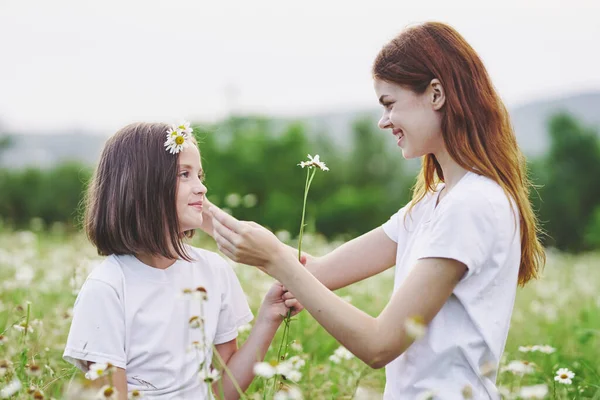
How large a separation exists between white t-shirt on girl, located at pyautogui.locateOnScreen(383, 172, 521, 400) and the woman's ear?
263mm

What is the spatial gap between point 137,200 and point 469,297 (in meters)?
1.13

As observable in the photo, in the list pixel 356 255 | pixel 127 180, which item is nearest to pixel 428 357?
pixel 356 255

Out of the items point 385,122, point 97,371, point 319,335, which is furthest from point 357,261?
point 319,335

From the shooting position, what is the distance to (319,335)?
4012 millimetres

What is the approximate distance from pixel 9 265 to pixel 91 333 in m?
3.76

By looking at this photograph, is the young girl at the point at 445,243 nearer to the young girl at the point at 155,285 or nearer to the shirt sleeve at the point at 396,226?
the shirt sleeve at the point at 396,226

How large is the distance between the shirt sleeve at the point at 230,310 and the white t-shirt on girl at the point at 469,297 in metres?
0.70

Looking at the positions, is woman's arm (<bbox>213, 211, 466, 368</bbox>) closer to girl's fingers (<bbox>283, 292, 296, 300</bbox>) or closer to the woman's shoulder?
the woman's shoulder

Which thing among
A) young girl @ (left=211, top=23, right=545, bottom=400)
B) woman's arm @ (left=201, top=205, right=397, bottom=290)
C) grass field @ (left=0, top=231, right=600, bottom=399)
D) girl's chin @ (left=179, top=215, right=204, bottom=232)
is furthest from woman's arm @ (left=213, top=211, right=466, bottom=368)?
woman's arm @ (left=201, top=205, right=397, bottom=290)

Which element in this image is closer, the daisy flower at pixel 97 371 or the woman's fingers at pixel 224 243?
the daisy flower at pixel 97 371

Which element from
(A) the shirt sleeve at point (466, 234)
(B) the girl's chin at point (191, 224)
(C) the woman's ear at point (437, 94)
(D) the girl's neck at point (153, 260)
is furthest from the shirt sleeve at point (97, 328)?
(C) the woman's ear at point (437, 94)

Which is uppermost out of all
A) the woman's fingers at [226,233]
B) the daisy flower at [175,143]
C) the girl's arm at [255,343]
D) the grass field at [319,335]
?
the daisy flower at [175,143]

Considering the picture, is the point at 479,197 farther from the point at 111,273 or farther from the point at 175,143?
the point at 111,273

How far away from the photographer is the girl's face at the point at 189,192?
95.4 inches
